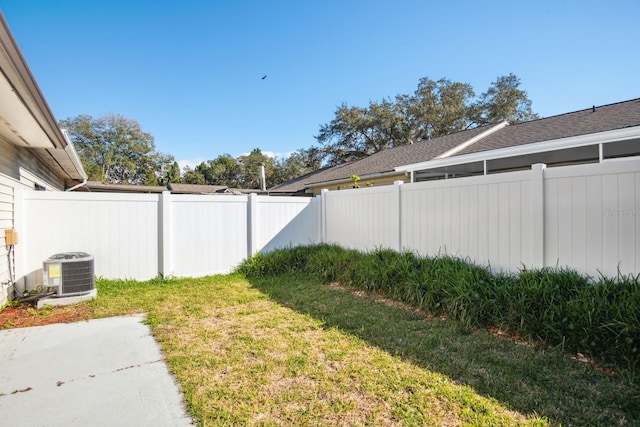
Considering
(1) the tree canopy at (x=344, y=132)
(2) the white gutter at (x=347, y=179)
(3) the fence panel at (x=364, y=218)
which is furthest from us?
(1) the tree canopy at (x=344, y=132)

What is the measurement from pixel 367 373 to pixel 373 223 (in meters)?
4.08

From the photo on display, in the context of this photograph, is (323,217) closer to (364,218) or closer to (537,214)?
(364,218)

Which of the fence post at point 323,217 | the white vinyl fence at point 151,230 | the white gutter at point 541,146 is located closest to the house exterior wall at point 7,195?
the white vinyl fence at point 151,230

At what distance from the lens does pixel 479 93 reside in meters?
25.5

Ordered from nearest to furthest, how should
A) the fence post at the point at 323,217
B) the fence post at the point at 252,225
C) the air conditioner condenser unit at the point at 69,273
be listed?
the air conditioner condenser unit at the point at 69,273 → the fence post at the point at 252,225 → the fence post at the point at 323,217

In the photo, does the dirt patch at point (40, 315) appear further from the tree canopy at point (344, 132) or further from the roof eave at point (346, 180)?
the tree canopy at point (344, 132)

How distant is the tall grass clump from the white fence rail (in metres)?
0.29

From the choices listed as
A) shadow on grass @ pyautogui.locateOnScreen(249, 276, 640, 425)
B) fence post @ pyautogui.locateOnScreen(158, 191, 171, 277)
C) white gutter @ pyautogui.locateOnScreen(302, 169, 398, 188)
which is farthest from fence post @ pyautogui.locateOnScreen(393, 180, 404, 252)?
white gutter @ pyautogui.locateOnScreen(302, 169, 398, 188)

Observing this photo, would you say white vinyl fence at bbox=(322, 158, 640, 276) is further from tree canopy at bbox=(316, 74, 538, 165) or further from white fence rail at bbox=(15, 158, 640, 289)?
tree canopy at bbox=(316, 74, 538, 165)

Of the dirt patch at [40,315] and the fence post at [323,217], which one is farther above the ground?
the fence post at [323,217]

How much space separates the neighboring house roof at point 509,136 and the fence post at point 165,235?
7.36m

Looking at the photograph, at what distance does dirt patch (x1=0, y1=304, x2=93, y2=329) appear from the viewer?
3.99 m

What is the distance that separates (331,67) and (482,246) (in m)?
12.0

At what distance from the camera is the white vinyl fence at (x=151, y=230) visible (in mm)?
5172
